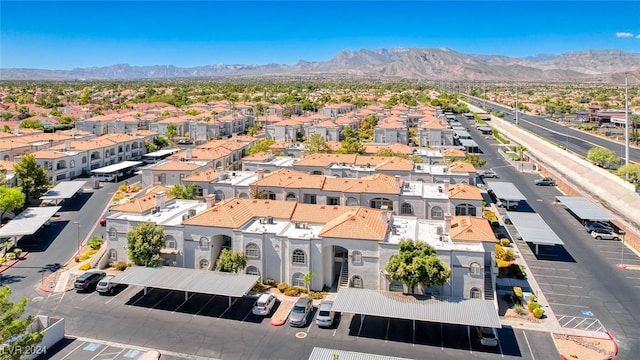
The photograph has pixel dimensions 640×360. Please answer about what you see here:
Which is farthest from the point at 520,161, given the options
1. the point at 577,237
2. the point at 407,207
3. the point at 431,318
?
the point at 431,318

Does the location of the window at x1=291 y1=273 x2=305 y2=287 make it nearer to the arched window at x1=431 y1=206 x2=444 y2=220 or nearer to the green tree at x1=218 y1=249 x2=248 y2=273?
the green tree at x1=218 y1=249 x2=248 y2=273

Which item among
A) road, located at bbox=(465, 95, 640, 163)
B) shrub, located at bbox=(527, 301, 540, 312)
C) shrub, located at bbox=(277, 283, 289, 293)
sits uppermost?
road, located at bbox=(465, 95, 640, 163)

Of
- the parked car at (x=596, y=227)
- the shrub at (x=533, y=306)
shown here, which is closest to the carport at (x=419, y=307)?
the shrub at (x=533, y=306)

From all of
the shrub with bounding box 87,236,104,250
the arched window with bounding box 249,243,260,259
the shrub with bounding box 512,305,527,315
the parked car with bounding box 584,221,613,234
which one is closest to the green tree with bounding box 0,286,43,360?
the arched window with bounding box 249,243,260,259

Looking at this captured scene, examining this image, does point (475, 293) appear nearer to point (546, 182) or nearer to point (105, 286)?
point (105, 286)

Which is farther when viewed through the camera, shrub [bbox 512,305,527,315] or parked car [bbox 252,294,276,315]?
shrub [bbox 512,305,527,315]

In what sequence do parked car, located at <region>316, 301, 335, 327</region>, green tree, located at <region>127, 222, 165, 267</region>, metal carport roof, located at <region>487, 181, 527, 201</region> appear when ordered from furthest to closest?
metal carport roof, located at <region>487, 181, 527, 201</region>, green tree, located at <region>127, 222, 165, 267</region>, parked car, located at <region>316, 301, 335, 327</region>
